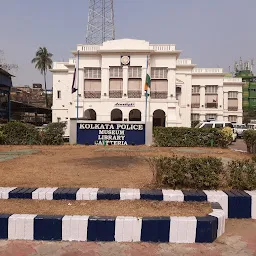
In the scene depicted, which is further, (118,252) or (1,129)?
(1,129)

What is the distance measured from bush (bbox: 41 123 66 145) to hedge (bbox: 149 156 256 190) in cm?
1181

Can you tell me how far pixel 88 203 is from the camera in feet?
15.1

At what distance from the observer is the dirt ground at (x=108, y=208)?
4125 millimetres

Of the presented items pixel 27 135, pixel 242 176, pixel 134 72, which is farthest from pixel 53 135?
pixel 134 72

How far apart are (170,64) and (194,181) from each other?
2687 centimetres

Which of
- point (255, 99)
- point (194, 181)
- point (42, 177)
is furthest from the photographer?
point (255, 99)

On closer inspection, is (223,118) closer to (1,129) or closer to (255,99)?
(255,99)

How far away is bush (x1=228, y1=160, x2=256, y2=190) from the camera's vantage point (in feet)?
17.1

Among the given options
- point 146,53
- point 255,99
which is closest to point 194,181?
point 146,53

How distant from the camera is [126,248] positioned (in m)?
3.63

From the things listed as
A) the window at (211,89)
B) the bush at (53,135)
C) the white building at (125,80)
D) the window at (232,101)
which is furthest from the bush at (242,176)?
the window at (232,101)

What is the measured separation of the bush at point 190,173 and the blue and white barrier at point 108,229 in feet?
4.89

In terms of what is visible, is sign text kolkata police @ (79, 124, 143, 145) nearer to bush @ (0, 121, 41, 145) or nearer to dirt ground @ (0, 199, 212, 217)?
bush @ (0, 121, 41, 145)

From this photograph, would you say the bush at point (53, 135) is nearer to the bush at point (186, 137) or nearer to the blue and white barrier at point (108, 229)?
the bush at point (186, 137)
